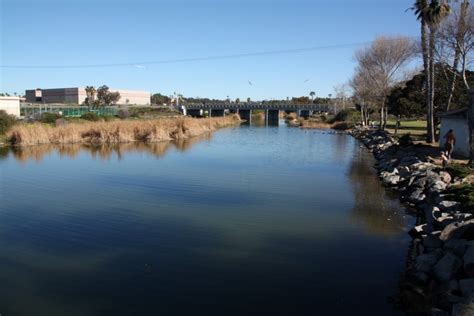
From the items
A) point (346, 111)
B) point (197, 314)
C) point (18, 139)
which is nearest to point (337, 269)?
point (197, 314)

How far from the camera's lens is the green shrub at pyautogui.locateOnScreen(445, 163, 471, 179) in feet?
59.0

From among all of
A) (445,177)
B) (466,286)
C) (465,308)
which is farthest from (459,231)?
(445,177)

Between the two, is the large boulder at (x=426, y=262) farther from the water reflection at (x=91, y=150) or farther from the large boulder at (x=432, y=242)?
the water reflection at (x=91, y=150)

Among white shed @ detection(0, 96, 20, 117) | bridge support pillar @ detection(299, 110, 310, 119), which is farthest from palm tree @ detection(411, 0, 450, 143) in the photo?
bridge support pillar @ detection(299, 110, 310, 119)

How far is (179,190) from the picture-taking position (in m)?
19.5

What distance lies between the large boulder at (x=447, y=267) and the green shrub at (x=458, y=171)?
9.30 m

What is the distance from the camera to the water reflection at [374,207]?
14.2 meters

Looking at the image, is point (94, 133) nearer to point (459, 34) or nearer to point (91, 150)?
point (91, 150)

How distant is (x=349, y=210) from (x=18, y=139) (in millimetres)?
33154

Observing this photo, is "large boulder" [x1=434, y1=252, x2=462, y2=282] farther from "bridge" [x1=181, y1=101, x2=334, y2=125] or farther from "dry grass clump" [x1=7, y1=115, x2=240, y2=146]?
"bridge" [x1=181, y1=101, x2=334, y2=125]

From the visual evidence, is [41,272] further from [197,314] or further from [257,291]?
[257,291]

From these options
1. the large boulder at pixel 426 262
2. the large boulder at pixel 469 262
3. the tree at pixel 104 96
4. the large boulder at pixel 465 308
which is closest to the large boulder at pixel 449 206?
the large boulder at pixel 426 262

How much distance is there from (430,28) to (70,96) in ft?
386

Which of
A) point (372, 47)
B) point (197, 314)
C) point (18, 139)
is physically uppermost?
point (372, 47)
